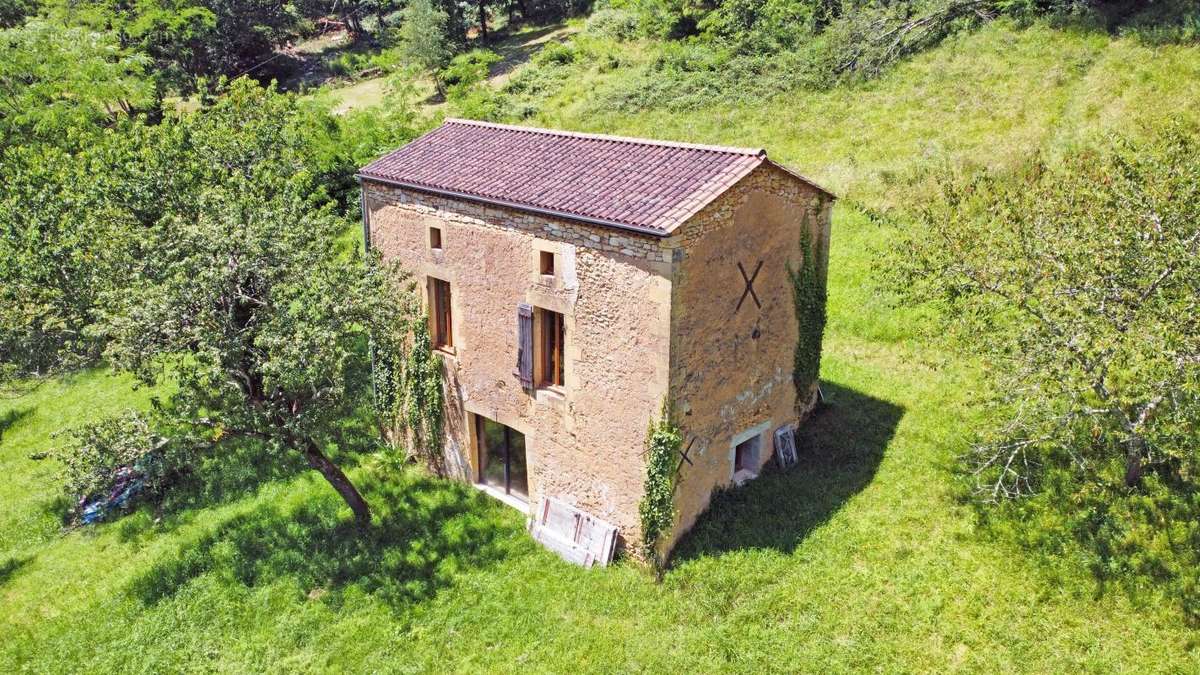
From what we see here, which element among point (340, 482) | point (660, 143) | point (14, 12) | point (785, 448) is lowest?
point (340, 482)

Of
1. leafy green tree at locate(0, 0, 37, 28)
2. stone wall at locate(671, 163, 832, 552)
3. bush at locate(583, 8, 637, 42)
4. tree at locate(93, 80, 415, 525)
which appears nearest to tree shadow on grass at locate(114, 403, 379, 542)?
tree at locate(93, 80, 415, 525)

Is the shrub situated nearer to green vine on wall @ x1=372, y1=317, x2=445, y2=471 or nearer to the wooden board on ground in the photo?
green vine on wall @ x1=372, y1=317, x2=445, y2=471

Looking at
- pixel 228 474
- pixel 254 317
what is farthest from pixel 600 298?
pixel 228 474

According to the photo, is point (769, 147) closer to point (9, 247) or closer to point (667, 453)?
point (667, 453)

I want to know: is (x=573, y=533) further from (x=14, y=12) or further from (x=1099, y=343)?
(x=14, y=12)

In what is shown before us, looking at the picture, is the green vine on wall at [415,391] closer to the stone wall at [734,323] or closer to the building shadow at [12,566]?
the stone wall at [734,323]

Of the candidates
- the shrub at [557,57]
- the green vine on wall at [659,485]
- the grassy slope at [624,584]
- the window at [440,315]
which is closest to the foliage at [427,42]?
the shrub at [557,57]
